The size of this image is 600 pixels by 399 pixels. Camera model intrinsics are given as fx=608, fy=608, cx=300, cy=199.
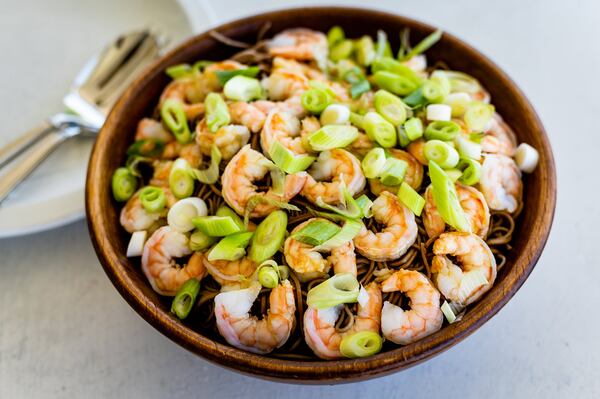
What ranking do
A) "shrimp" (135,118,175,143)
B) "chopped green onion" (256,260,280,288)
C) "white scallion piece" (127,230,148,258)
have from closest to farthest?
"chopped green onion" (256,260,280,288) < "white scallion piece" (127,230,148,258) < "shrimp" (135,118,175,143)

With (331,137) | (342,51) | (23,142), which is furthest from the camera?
(23,142)

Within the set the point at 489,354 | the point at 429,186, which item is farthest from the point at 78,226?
the point at 489,354

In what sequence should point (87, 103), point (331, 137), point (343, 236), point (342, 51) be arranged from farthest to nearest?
point (87, 103)
point (342, 51)
point (331, 137)
point (343, 236)

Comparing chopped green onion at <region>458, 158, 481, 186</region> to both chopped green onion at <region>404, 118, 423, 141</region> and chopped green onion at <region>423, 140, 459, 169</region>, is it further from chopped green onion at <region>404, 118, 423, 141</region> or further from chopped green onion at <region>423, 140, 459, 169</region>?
chopped green onion at <region>404, 118, 423, 141</region>

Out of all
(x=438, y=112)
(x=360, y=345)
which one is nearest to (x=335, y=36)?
(x=438, y=112)

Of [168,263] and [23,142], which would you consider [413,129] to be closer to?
[168,263]

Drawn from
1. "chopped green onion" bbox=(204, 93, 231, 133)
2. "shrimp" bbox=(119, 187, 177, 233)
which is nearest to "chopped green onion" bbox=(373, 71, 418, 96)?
"chopped green onion" bbox=(204, 93, 231, 133)

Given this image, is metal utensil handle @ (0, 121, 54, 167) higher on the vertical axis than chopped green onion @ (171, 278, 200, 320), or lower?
higher
